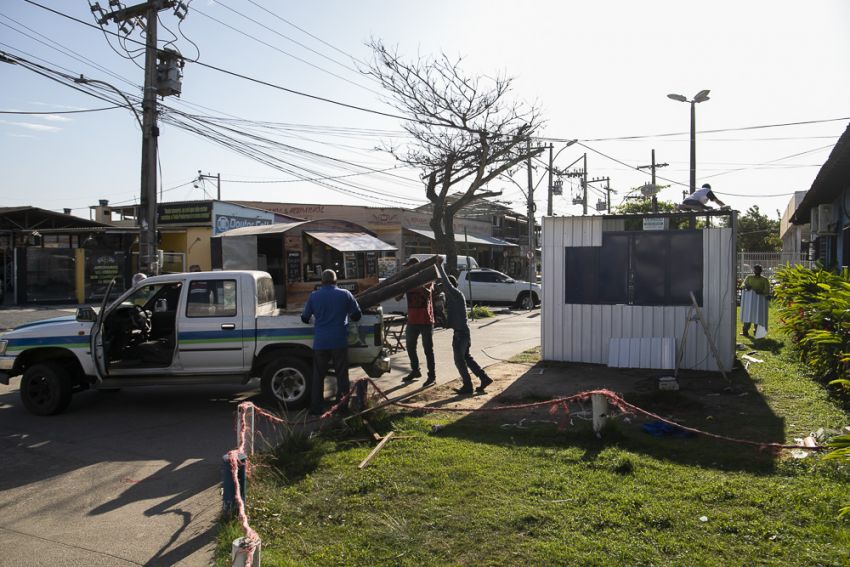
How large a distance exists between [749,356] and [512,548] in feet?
30.1

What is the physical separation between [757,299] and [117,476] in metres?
12.9

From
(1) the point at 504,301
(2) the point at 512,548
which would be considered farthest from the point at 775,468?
(1) the point at 504,301

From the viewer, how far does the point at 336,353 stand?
795 cm

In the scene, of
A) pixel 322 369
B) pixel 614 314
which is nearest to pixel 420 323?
pixel 322 369

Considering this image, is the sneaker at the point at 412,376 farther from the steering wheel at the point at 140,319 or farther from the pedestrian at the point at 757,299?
the pedestrian at the point at 757,299

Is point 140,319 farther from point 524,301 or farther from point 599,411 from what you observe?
point 524,301

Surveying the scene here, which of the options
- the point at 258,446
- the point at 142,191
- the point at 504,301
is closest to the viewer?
the point at 258,446

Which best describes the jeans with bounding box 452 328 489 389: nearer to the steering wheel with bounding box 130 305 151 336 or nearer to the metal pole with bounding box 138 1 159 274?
the steering wheel with bounding box 130 305 151 336

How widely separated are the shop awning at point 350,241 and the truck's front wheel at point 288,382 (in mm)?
8286

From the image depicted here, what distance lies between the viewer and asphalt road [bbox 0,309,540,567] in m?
4.50

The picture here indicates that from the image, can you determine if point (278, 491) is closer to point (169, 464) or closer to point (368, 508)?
point (368, 508)

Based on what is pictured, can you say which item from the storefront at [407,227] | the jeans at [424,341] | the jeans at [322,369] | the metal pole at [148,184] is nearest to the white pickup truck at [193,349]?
the jeans at [322,369]

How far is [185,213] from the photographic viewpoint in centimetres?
2958

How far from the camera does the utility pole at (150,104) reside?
44.9 feet
